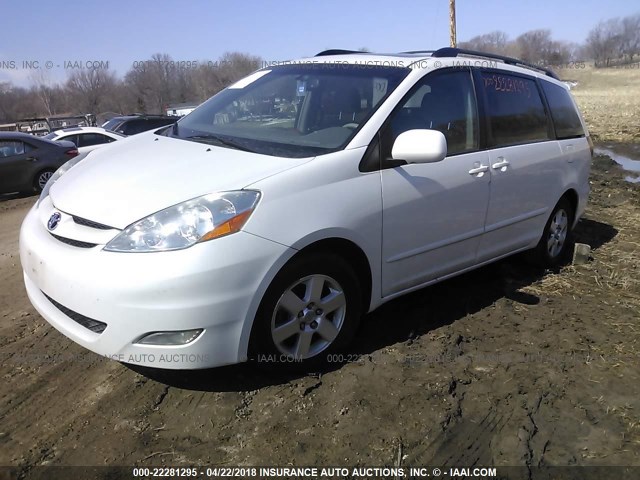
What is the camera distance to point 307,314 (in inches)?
119

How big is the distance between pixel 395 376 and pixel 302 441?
2.59 ft

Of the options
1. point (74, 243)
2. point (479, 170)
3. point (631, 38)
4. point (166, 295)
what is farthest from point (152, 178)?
point (631, 38)

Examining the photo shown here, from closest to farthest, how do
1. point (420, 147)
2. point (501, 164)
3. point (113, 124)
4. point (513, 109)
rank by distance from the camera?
point (420, 147), point (501, 164), point (513, 109), point (113, 124)

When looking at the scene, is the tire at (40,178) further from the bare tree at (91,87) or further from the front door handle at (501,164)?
the bare tree at (91,87)

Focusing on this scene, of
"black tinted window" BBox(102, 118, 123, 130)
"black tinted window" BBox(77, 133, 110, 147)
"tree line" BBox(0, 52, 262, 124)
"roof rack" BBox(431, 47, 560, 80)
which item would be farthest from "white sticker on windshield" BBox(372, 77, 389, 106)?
"tree line" BBox(0, 52, 262, 124)

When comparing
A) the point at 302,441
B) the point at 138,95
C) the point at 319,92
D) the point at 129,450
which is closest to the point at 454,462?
the point at 302,441

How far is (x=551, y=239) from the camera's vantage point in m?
5.00

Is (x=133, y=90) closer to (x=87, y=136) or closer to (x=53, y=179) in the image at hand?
(x=87, y=136)

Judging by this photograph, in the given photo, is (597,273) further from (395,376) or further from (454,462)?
(454,462)

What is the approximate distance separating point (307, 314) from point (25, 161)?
32.5 ft

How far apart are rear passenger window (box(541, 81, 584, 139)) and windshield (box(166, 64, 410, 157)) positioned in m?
1.98

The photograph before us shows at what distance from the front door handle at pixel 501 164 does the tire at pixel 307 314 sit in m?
1.53

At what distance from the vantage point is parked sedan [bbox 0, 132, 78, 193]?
10.6 metres

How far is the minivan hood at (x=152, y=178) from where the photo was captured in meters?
2.74
